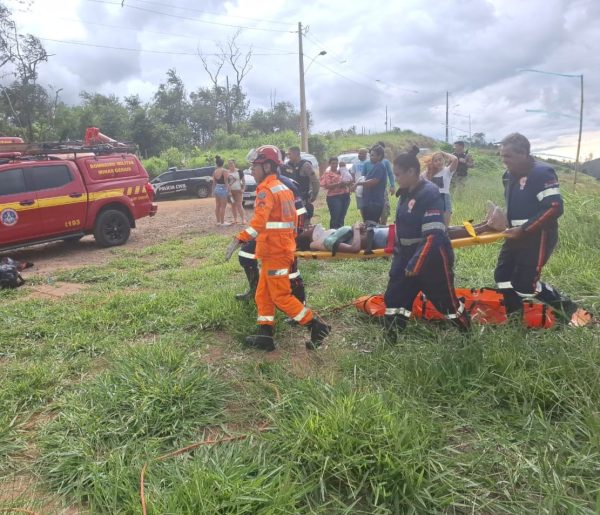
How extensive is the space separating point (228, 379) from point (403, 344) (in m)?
1.32

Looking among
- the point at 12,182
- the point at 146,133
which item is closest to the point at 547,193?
the point at 12,182

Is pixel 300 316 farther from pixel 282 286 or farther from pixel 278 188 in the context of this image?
pixel 278 188

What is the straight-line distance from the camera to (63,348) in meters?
3.88

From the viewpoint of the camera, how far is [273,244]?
3.67 metres

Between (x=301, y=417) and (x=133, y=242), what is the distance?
8196mm

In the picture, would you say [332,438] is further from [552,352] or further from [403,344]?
[552,352]

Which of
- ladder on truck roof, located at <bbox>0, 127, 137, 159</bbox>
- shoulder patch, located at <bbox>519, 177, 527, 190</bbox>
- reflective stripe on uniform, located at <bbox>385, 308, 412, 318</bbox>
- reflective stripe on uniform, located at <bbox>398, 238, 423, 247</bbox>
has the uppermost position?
ladder on truck roof, located at <bbox>0, 127, 137, 159</bbox>

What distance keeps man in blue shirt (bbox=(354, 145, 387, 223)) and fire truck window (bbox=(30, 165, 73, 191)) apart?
17.7 feet

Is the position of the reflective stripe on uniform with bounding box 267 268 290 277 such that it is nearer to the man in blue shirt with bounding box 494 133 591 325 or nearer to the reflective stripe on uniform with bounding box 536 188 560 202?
the man in blue shirt with bounding box 494 133 591 325

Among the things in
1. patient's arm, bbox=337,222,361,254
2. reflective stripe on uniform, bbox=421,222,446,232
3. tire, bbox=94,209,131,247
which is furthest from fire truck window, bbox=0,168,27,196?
reflective stripe on uniform, bbox=421,222,446,232

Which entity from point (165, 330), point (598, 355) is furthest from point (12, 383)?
point (598, 355)

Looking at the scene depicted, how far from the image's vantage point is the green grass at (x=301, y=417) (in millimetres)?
2064

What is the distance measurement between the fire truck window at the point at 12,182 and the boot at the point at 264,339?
19.9ft

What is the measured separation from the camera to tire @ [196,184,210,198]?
19.6 m
